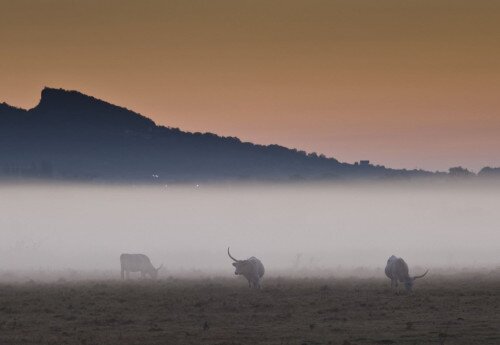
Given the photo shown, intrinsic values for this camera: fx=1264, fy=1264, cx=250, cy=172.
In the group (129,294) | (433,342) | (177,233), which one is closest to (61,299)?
(129,294)

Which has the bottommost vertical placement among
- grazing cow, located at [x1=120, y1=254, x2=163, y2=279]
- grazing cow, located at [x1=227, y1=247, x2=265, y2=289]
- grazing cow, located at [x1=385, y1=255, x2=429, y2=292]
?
grazing cow, located at [x1=385, y1=255, x2=429, y2=292]

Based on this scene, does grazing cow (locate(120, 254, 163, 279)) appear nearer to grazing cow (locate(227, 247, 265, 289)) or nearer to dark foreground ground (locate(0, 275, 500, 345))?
grazing cow (locate(227, 247, 265, 289))

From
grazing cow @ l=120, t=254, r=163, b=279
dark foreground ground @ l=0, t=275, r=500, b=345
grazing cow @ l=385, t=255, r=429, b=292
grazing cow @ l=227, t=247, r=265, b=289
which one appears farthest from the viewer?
grazing cow @ l=120, t=254, r=163, b=279

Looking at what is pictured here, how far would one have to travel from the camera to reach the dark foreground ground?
31.4 metres

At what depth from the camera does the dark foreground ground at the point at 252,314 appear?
31375mm

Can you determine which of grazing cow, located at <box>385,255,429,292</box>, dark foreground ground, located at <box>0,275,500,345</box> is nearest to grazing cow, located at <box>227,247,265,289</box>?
dark foreground ground, located at <box>0,275,500,345</box>

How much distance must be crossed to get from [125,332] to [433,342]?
26.7 feet

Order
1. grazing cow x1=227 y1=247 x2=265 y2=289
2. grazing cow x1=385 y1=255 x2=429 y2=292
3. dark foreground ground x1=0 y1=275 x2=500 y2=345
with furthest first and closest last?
grazing cow x1=227 y1=247 x2=265 y2=289 → grazing cow x1=385 y1=255 x2=429 y2=292 → dark foreground ground x1=0 y1=275 x2=500 y2=345

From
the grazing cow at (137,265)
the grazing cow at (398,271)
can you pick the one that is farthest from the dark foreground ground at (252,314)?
the grazing cow at (137,265)

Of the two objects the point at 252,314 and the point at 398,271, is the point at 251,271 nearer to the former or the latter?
the point at 398,271

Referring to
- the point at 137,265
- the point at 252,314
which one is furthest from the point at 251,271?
the point at 137,265

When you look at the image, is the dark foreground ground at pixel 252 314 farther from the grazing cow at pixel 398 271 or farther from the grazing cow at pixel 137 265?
the grazing cow at pixel 137 265

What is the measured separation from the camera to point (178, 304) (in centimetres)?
3988

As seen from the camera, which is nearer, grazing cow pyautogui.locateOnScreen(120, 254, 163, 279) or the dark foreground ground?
the dark foreground ground
